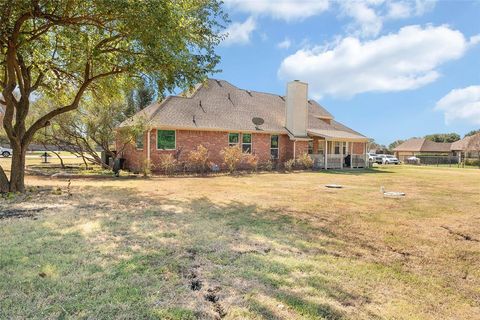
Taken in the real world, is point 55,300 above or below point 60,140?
below

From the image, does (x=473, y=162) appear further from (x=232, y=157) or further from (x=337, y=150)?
(x=232, y=157)

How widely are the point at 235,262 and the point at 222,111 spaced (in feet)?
63.5

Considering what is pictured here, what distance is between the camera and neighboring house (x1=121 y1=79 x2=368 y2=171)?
65.1 ft

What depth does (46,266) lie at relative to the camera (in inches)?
167

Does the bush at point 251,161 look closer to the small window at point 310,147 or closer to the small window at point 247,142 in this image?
the small window at point 247,142

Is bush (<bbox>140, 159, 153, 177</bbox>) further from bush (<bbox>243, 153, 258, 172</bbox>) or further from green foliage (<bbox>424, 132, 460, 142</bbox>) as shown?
green foliage (<bbox>424, 132, 460, 142</bbox>)

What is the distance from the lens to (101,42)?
10.4 m

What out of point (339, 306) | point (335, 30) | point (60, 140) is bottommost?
point (339, 306)

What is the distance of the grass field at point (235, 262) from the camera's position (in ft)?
11.1

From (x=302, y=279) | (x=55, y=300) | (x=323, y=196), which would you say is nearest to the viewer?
(x=55, y=300)

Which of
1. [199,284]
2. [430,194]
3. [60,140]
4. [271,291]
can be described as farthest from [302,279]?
[60,140]

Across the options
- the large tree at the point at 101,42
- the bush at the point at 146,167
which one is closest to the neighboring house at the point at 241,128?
the bush at the point at 146,167

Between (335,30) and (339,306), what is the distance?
17.2 m

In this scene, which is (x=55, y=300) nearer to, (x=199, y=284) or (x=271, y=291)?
(x=199, y=284)
